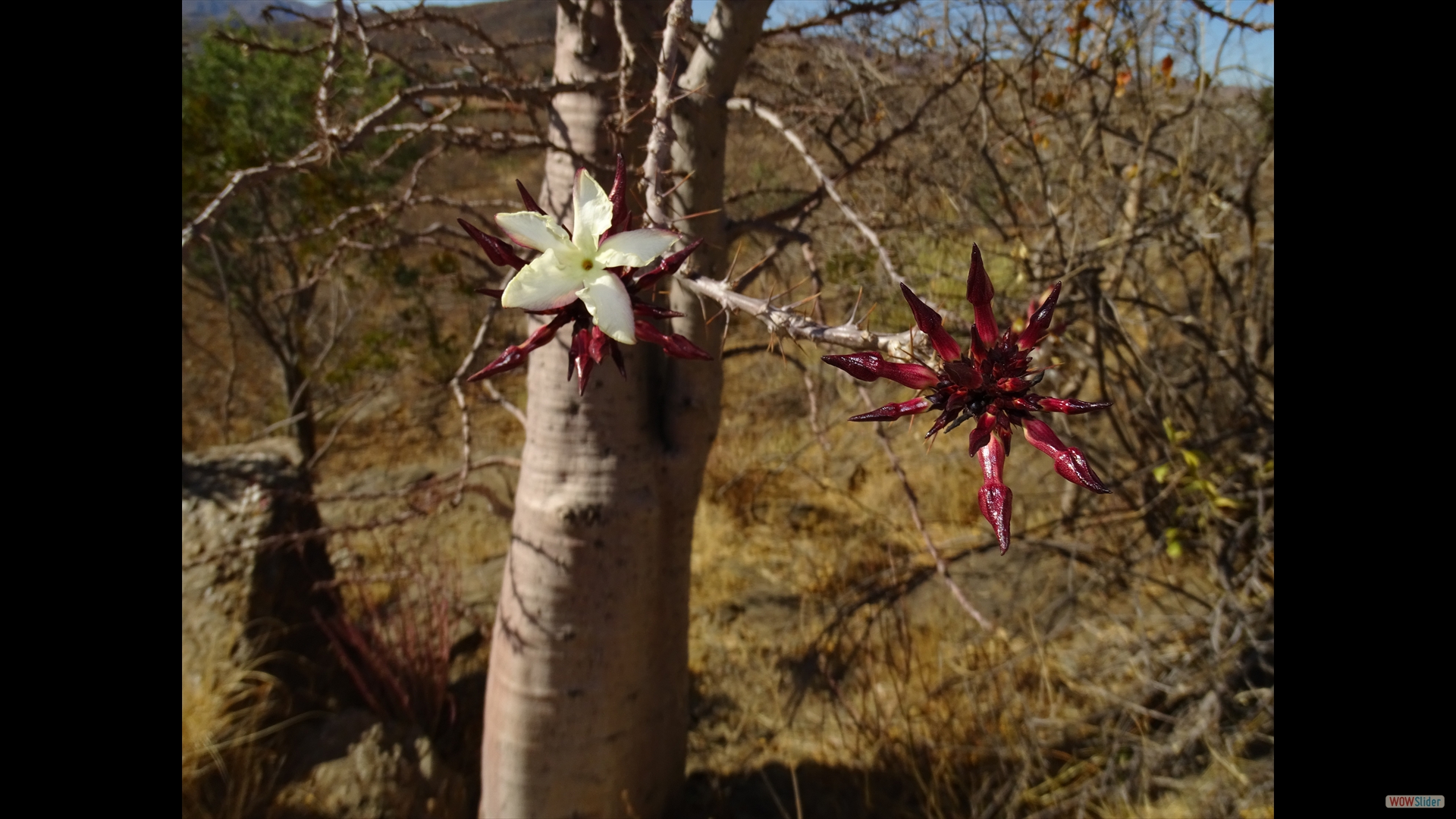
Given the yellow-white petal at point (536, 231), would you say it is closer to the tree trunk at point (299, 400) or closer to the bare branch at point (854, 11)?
the bare branch at point (854, 11)

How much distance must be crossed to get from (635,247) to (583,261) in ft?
0.17

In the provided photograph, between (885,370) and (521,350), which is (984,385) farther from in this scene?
(521,350)

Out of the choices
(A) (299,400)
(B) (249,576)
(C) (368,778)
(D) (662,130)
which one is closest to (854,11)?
(D) (662,130)

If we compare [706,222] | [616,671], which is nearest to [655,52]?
[706,222]

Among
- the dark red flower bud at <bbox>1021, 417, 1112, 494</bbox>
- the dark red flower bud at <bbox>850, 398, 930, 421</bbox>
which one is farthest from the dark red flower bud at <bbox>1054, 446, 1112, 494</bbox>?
the dark red flower bud at <bbox>850, 398, 930, 421</bbox>

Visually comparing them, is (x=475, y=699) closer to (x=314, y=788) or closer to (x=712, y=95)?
(x=314, y=788)

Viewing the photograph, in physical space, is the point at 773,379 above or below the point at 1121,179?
below

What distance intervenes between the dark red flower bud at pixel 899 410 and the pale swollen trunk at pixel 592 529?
1081 millimetres

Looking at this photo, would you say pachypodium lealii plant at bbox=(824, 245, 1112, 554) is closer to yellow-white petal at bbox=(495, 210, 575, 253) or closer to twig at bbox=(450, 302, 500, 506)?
yellow-white petal at bbox=(495, 210, 575, 253)

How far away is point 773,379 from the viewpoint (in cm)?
568

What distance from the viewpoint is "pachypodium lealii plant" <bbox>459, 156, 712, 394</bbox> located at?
623mm

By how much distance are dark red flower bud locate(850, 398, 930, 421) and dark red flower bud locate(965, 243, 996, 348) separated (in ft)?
0.23
